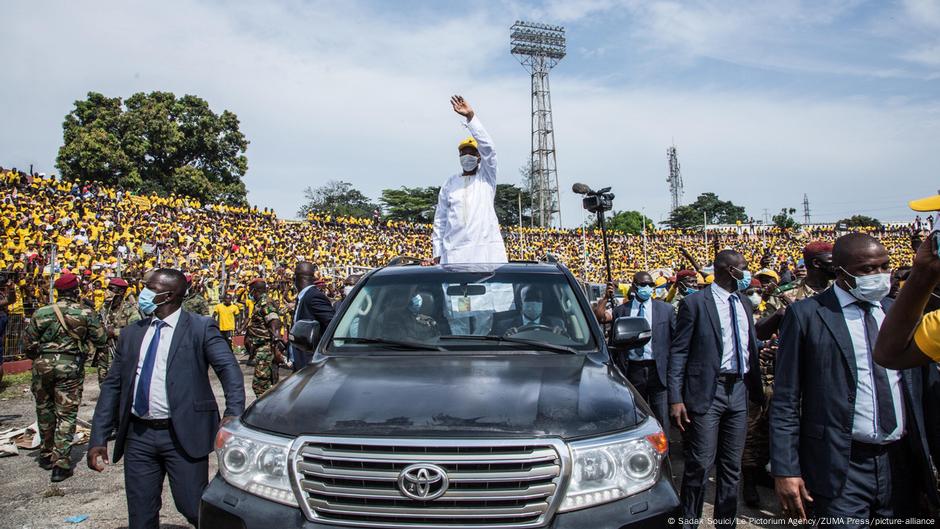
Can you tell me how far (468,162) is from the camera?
20.6ft

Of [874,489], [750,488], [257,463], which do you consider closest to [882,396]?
[874,489]

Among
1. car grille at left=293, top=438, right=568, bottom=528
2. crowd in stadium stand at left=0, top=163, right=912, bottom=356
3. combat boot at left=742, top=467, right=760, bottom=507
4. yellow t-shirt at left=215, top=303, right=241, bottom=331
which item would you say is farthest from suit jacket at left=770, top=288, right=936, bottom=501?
yellow t-shirt at left=215, top=303, right=241, bottom=331

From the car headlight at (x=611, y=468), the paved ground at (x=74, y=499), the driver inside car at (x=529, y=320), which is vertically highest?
the driver inside car at (x=529, y=320)

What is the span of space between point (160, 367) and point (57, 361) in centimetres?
348

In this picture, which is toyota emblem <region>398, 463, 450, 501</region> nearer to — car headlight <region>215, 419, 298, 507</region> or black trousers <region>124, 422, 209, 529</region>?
car headlight <region>215, 419, 298, 507</region>

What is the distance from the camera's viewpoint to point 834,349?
3094 mm

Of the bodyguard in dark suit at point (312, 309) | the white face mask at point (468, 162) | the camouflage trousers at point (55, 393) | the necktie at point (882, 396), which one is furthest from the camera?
the bodyguard in dark suit at point (312, 309)

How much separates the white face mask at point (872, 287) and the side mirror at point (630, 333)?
3.49 feet

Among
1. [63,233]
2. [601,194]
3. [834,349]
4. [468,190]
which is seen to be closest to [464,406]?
[834,349]

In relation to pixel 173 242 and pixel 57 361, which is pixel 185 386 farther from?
pixel 173 242

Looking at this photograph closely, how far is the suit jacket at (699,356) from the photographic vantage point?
4.68 metres

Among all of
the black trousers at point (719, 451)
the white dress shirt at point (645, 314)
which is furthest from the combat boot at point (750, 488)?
the white dress shirt at point (645, 314)

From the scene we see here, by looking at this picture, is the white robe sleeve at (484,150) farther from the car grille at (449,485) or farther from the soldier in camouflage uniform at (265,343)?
the car grille at (449,485)

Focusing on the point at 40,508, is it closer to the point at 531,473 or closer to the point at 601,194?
the point at 531,473
